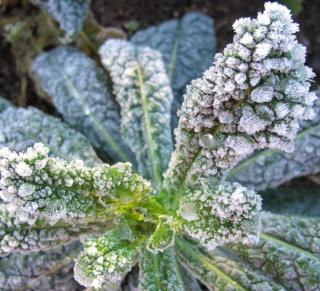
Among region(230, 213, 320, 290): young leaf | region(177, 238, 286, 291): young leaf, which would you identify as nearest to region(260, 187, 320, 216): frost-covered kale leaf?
region(230, 213, 320, 290): young leaf

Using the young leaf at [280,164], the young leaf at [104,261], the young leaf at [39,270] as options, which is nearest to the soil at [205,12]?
the young leaf at [280,164]

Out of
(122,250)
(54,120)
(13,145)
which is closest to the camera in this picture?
(122,250)

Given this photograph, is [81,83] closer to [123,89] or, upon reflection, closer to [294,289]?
[123,89]

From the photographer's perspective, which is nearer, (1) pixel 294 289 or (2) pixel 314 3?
(1) pixel 294 289

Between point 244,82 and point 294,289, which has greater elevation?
point 244,82

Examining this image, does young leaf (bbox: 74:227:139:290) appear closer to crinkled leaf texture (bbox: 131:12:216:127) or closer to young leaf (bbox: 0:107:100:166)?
young leaf (bbox: 0:107:100:166)

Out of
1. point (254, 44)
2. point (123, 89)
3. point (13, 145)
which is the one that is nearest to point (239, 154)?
point (254, 44)

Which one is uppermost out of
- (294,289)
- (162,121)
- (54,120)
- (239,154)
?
(54,120)

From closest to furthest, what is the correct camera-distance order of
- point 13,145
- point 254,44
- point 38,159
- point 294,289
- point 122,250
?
point 254,44, point 38,159, point 122,250, point 294,289, point 13,145
